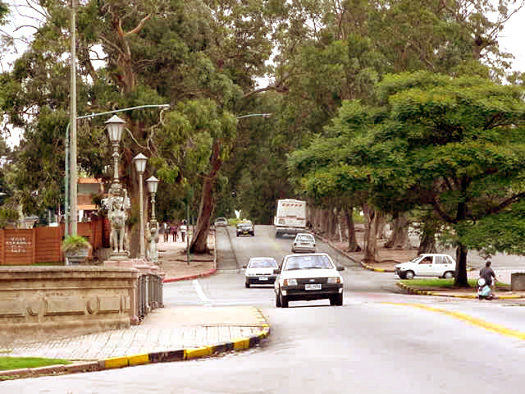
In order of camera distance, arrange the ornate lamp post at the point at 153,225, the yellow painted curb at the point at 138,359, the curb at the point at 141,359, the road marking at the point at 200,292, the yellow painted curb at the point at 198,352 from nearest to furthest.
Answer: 1. the curb at the point at 141,359
2. the yellow painted curb at the point at 138,359
3. the yellow painted curb at the point at 198,352
4. the road marking at the point at 200,292
5. the ornate lamp post at the point at 153,225

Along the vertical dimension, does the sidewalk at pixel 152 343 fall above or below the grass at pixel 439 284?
above

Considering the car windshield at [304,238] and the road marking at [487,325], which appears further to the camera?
the car windshield at [304,238]

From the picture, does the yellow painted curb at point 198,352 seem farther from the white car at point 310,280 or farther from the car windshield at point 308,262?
the car windshield at point 308,262

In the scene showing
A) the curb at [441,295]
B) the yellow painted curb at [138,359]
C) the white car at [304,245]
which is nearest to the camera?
the yellow painted curb at [138,359]

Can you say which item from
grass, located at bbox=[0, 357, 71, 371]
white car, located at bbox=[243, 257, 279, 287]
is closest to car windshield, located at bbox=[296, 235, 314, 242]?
white car, located at bbox=[243, 257, 279, 287]

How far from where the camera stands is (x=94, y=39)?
47500 mm

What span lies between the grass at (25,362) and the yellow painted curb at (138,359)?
93cm

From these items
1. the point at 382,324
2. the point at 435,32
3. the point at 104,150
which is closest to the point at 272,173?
the point at 435,32

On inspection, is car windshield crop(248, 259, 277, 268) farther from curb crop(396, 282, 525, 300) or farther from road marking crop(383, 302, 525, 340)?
road marking crop(383, 302, 525, 340)

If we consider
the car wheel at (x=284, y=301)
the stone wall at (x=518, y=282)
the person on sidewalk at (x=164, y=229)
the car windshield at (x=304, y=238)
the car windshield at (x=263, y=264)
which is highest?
the person on sidewalk at (x=164, y=229)

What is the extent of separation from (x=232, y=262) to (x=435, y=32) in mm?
25077

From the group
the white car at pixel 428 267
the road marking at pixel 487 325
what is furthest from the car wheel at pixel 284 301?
the white car at pixel 428 267

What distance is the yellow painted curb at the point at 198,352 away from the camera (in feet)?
48.3

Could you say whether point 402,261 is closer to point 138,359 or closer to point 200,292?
point 200,292
